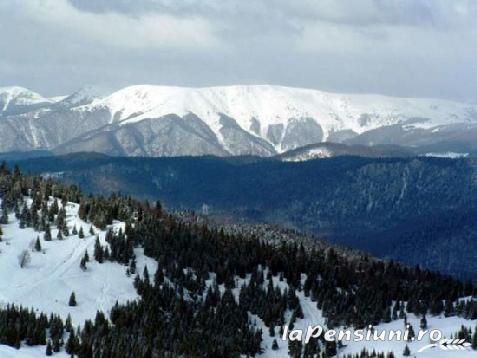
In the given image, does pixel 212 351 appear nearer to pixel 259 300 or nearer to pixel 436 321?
pixel 259 300

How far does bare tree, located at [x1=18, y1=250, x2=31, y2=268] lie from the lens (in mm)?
181250

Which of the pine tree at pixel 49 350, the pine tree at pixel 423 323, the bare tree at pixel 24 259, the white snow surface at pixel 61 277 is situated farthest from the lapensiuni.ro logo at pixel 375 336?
the pine tree at pixel 49 350

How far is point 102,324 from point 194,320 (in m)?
26.2

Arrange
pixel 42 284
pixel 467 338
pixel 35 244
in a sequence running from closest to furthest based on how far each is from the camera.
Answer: pixel 467 338 < pixel 42 284 < pixel 35 244

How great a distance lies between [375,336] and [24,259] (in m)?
77.3

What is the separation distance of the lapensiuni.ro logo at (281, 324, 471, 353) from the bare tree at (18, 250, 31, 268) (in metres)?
58.1

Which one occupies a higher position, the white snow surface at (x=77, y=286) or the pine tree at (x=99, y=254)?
the pine tree at (x=99, y=254)

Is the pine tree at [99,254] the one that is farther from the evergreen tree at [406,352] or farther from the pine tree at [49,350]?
the evergreen tree at [406,352]

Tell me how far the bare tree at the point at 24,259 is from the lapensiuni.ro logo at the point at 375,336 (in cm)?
5814

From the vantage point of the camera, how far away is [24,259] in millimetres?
181875

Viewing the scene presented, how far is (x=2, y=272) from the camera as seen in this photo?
177125mm

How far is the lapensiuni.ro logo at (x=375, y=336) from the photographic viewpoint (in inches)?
5969

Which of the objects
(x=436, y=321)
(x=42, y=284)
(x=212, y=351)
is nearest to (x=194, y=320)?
(x=212, y=351)

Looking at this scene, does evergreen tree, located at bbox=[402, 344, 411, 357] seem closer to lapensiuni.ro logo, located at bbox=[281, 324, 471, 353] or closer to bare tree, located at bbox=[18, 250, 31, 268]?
A: lapensiuni.ro logo, located at bbox=[281, 324, 471, 353]
